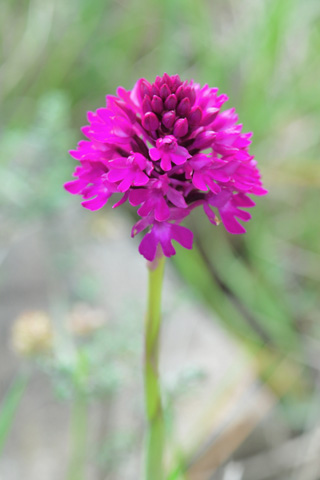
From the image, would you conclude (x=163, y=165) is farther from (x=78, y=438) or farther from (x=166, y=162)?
A: (x=78, y=438)

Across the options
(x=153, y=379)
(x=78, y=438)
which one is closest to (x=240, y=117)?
(x=78, y=438)

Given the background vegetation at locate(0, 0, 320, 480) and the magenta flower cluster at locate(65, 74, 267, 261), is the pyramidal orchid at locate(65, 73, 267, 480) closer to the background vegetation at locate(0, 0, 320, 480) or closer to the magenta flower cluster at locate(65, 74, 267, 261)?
the magenta flower cluster at locate(65, 74, 267, 261)

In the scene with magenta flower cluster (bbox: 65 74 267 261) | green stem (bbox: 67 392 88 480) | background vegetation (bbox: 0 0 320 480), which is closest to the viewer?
magenta flower cluster (bbox: 65 74 267 261)

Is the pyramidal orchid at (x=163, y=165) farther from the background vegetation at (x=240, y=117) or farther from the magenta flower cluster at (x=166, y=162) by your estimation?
the background vegetation at (x=240, y=117)

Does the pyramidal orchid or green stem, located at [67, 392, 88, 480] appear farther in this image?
green stem, located at [67, 392, 88, 480]

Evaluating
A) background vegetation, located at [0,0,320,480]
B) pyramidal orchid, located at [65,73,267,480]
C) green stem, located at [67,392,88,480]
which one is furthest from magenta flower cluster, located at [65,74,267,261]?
background vegetation, located at [0,0,320,480]

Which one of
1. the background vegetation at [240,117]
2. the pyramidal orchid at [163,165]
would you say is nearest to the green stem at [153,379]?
the pyramidal orchid at [163,165]
